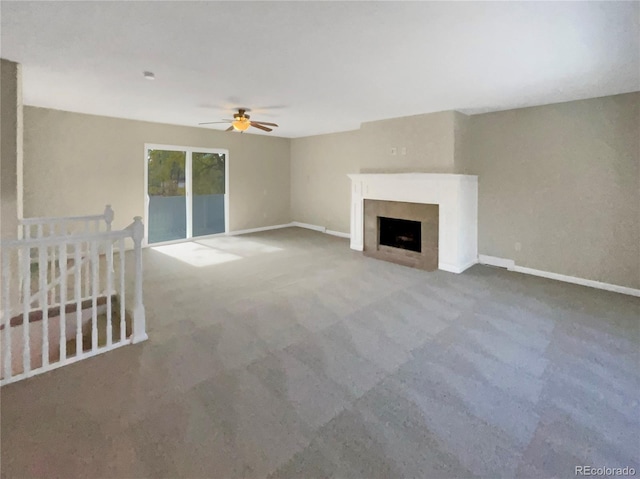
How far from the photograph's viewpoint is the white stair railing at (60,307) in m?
2.18

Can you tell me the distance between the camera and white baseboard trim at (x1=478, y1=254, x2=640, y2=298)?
4012 millimetres

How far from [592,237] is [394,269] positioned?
257cm

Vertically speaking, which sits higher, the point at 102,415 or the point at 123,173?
the point at 123,173

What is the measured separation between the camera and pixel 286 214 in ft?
29.4

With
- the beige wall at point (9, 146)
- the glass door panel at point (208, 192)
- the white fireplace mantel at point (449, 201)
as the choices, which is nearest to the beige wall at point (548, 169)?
the white fireplace mantel at point (449, 201)

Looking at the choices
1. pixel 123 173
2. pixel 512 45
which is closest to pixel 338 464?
pixel 512 45

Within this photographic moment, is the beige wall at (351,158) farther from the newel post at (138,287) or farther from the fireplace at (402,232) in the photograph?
the newel post at (138,287)

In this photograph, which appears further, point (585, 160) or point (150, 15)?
point (585, 160)

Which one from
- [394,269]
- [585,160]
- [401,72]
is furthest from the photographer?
[394,269]

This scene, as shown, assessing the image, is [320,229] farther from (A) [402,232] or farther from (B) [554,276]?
(B) [554,276]

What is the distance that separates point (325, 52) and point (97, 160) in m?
4.96

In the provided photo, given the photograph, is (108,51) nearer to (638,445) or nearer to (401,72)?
(401,72)

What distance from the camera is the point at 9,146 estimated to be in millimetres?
3090

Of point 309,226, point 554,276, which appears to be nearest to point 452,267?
point 554,276
